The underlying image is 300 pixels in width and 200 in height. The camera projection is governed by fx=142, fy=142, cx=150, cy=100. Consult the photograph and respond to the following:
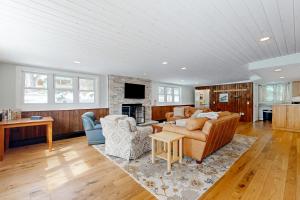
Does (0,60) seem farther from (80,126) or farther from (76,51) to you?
(80,126)

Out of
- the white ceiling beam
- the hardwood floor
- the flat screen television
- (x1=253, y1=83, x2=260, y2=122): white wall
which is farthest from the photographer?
(x1=253, y1=83, x2=260, y2=122): white wall

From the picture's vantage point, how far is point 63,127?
5168mm

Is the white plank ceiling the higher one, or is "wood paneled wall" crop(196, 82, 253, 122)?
the white plank ceiling

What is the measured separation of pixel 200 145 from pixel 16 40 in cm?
411

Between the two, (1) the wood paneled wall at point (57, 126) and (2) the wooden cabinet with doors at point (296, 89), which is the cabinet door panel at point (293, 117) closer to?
(2) the wooden cabinet with doors at point (296, 89)

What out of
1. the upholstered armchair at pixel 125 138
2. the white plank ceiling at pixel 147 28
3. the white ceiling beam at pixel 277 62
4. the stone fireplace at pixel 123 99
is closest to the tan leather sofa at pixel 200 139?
the upholstered armchair at pixel 125 138

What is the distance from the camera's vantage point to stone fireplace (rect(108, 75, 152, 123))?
6.39m

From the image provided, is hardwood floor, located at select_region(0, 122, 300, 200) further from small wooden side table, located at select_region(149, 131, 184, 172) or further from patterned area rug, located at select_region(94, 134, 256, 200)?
small wooden side table, located at select_region(149, 131, 184, 172)

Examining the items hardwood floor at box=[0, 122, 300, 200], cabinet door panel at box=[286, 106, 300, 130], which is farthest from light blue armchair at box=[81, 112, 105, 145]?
cabinet door panel at box=[286, 106, 300, 130]

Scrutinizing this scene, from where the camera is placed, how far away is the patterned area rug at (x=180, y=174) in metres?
2.08

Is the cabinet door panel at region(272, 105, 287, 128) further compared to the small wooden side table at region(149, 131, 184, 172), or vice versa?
the cabinet door panel at region(272, 105, 287, 128)

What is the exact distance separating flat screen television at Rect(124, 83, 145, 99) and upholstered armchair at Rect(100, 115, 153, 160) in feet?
11.6

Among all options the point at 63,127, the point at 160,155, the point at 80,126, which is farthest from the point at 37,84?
the point at 160,155

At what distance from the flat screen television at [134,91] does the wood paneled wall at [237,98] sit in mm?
5503
